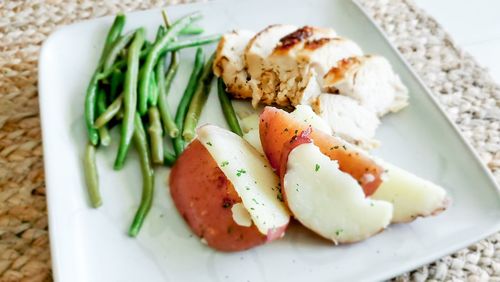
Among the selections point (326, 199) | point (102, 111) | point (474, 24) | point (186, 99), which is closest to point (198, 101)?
point (186, 99)

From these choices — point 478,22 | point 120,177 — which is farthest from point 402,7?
point 120,177

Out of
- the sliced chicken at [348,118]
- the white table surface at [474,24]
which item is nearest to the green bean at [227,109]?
the sliced chicken at [348,118]

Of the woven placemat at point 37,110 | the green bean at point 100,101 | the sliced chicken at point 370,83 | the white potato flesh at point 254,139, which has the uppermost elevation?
the sliced chicken at point 370,83

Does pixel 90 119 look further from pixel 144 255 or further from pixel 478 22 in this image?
pixel 478 22

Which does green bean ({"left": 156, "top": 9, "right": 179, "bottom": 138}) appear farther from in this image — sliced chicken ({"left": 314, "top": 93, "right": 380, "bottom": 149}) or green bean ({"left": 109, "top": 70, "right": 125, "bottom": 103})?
sliced chicken ({"left": 314, "top": 93, "right": 380, "bottom": 149})

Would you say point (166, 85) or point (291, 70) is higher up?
point (291, 70)

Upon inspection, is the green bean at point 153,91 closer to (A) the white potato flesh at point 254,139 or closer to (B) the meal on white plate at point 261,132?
(B) the meal on white plate at point 261,132

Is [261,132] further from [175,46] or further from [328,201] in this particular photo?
[175,46]
